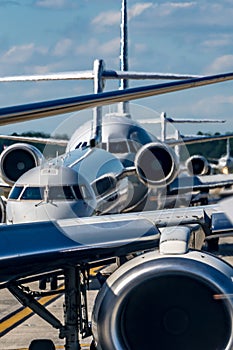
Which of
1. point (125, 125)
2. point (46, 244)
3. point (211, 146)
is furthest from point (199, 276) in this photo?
point (125, 125)

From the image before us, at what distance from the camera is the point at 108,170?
74.3 feet

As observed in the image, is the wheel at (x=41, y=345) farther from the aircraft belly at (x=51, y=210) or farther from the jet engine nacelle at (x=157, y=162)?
the jet engine nacelle at (x=157, y=162)

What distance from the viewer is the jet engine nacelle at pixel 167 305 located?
834 centimetres

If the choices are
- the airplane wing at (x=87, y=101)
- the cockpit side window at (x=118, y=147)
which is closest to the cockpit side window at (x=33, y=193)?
the cockpit side window at (x=118, y=147)

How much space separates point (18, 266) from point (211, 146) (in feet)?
23.6

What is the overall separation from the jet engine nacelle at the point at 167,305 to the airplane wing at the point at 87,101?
174 cm

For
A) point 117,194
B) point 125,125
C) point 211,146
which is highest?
point 125,125

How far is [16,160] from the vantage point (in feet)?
92.5

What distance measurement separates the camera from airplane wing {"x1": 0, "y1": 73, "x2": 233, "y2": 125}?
656 centimetres

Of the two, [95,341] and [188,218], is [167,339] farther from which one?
[188,218]

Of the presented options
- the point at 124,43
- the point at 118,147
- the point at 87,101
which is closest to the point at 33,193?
the point at 118,147

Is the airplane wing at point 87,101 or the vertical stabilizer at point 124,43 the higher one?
the vertical stabilizer at point 124,43

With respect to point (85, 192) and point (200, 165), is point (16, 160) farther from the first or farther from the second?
point (200, 165)

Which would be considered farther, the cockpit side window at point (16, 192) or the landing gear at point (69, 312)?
the cockpit side window at point (16, 192)
